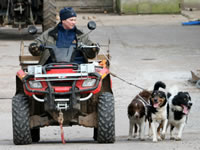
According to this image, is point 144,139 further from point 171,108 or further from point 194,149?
point 194,149

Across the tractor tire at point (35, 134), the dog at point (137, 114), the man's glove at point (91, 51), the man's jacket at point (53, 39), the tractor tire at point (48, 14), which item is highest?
the tractor tire at point (48, 14)

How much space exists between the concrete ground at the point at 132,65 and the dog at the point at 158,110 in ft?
0.59

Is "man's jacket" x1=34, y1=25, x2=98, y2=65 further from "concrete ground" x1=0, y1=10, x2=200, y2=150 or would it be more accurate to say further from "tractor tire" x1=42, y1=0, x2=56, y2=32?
"tractor tire" x1=42, y1=0, x2=56, y2=32

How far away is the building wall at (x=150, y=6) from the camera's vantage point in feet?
116

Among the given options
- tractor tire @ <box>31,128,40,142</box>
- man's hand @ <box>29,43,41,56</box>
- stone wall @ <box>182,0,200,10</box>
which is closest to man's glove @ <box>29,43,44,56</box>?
man's hand @ <box>29,43,41,56</box>

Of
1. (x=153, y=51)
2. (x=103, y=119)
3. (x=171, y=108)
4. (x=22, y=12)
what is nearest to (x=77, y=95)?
(x=103, y=119)

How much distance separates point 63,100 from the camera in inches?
340

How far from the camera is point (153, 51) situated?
2148 centimetres

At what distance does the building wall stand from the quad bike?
26300 millimetres

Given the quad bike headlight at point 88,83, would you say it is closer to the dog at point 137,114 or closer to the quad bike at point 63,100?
the quad bike at point 63,100

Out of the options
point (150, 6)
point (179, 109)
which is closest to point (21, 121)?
point (179, 109)

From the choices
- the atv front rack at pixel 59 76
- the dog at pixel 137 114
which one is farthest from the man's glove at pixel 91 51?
the dog at pixel 137 114

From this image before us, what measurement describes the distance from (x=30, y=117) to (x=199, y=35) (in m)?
17.1

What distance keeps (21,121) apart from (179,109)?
236 centimetres
